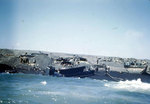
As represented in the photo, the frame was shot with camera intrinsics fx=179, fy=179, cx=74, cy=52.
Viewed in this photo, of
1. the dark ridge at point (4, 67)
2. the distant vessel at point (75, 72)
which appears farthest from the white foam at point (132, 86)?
the dark ridge at point (4, 67)

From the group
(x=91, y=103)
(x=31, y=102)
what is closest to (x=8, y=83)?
(x=31, y=102)

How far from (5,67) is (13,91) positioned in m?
15.9

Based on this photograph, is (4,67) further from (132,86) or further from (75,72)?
(132,86)

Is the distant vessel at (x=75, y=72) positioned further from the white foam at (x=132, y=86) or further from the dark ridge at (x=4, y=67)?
the dark ridge at (x=4, y=67)

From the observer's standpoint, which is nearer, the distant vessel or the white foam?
the white foam

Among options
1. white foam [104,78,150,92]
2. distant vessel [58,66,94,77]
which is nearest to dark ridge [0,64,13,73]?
distant vessel [58,66,94,77]

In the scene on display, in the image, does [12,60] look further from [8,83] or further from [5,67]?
[8,83]

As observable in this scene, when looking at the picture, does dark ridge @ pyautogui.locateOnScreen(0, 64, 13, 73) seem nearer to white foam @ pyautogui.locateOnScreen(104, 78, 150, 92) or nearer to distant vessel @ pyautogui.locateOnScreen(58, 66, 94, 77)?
distant vessel @ pyautogui.locateOnScreen(58, 66, 94, 77)

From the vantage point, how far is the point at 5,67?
40.7m

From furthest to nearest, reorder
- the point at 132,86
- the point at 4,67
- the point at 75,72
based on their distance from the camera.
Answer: the point at 75,72, the point at 4,67, the point at 132,86

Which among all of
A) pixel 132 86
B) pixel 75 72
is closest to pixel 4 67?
pixel 75 72

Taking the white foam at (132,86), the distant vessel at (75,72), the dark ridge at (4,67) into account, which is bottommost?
the white foam at (132,86)

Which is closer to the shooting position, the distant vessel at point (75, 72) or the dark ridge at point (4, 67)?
the dark ridge at point (4, 67)

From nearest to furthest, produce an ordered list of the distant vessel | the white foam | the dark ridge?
1. the white foam
2. the dark ridge
3. the distant vessel
